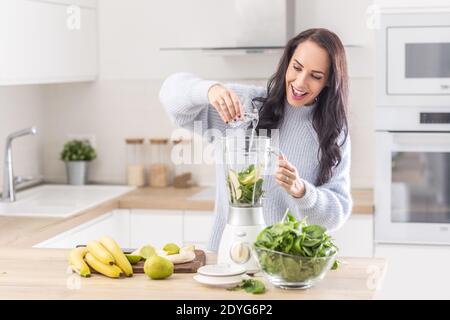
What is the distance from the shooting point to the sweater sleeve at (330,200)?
7.75 feet

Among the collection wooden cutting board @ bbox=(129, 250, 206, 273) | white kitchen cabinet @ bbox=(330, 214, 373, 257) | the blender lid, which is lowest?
white kitchen cabinet @ bbox=(330, 214, 373, 257)

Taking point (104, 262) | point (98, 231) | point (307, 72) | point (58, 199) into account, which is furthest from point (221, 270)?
point (58, 199)

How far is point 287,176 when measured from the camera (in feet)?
7.22

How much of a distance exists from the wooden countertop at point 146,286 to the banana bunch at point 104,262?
2 cm

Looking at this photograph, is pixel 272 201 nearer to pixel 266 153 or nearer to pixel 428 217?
pixel 266 153

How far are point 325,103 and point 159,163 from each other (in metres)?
1.69

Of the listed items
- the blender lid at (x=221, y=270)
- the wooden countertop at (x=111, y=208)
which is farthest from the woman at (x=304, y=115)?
the wooden countertop at (x=111, y=208)

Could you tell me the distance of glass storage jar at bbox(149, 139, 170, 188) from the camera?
4102mm

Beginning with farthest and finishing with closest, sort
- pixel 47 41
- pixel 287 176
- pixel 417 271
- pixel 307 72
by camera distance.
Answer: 1. pixel 47 41
2. pixel 417 271
3. pixel 307 72
4. pixel 287 176

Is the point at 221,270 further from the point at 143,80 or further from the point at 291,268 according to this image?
the point at 143,80

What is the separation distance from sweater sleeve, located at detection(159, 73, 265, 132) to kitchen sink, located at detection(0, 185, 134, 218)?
3.10 ft

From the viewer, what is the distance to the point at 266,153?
2.12m

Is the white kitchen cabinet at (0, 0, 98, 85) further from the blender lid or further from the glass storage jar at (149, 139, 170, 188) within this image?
the blender lid

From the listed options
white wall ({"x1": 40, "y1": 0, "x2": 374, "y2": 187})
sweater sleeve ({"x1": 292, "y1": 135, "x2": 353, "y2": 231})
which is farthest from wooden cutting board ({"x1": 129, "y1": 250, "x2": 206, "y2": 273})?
white wall ({"x1": 40, "y1": 0, "x2": 374, "y2": 187})
